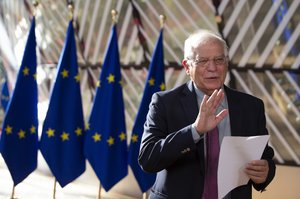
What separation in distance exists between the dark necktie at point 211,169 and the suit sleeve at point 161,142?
0.13 meters

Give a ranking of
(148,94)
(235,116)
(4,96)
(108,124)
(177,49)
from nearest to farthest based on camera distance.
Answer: (235,116)
(148,94)
(108,124)
(177,49)
(4,96)

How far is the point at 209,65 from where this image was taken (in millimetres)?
1555

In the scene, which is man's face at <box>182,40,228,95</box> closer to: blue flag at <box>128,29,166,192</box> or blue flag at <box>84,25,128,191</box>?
blue flag at <box>128,29,166,192</box>

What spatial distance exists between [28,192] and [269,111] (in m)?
3.45

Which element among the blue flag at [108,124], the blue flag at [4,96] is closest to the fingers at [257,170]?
the blue flag at [108,124]

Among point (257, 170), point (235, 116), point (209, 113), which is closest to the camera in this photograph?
point (209, 113)

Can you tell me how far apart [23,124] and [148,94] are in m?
1.38

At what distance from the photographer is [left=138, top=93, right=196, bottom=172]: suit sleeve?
4.76 ft

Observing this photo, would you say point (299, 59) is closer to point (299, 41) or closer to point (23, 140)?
point (299, 41)

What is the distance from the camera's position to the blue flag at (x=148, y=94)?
388cm

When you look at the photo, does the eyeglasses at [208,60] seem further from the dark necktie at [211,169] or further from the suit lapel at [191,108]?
the dark necktie at [211,169]

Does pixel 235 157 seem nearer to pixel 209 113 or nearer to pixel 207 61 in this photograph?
pixel 209 113

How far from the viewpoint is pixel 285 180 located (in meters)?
3.93

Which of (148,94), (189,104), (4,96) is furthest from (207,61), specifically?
(4,96)
